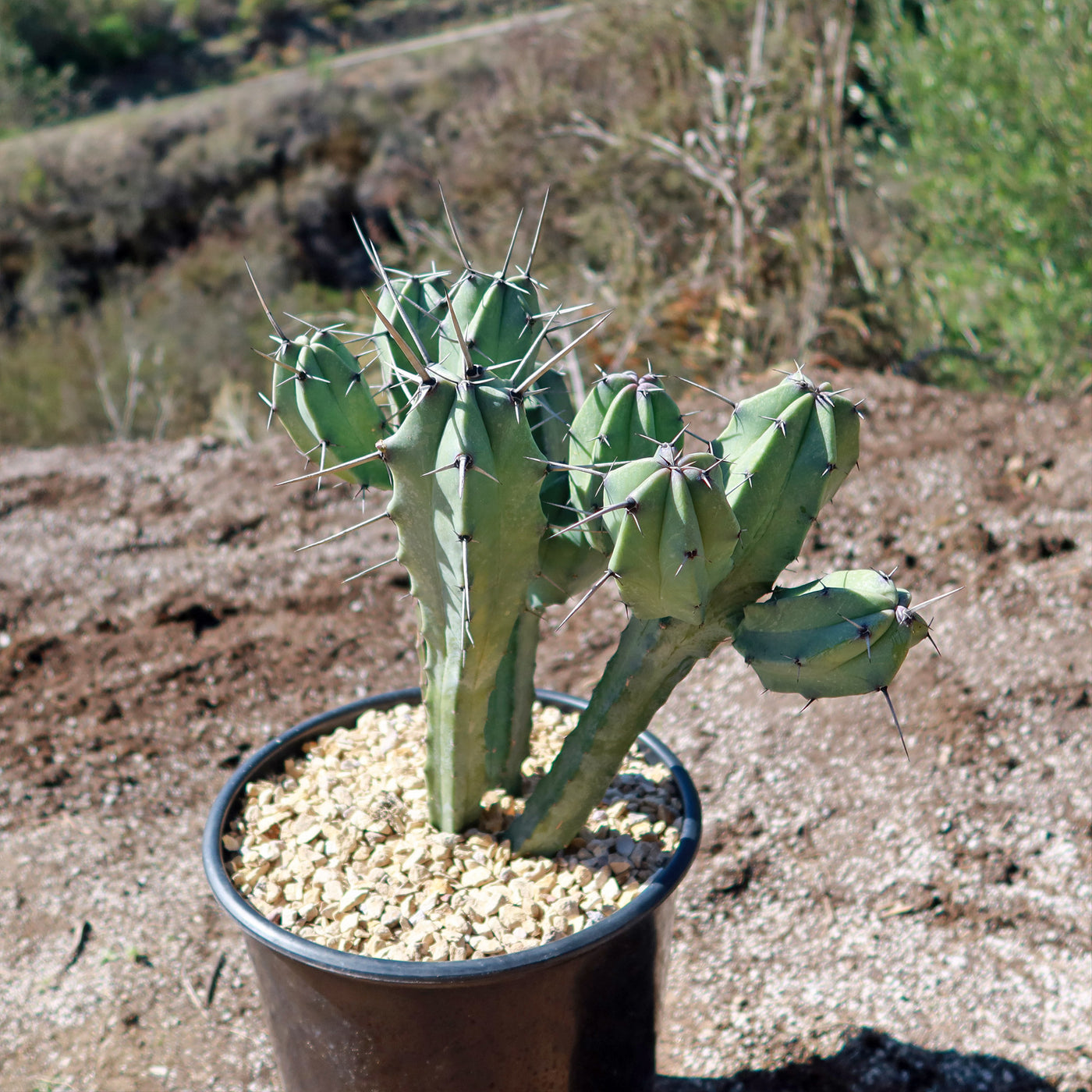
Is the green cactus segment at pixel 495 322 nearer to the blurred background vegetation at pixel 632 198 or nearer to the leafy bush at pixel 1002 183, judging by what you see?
the blurred background vegetation at pixel 632 198

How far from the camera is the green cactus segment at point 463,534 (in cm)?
125

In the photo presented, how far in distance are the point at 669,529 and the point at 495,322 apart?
1.77 ft

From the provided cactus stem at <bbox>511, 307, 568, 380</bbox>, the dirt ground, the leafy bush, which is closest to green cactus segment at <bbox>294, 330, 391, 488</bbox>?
cactus stem at <bbox>511, 307, 568, 380</bbox>

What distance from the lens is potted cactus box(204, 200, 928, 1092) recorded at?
1248mm

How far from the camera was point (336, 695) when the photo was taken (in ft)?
9.87

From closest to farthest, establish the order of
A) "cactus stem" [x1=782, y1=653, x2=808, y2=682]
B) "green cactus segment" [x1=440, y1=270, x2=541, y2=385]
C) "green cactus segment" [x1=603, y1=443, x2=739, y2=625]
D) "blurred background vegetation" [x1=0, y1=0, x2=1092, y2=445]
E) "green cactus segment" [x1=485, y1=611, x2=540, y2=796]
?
"green cactus segment" [x1=603, y1=443, x2=739, y2=625] → "cactus stem" [x1=782, y1=653, x2=808, y2=682] → "green cactus segment" [x1=440, y1=270, x2=541, y2=385] → "green cactus segment" [x1=485, y1=611, x2=540, y2=796] → "blurred background vegetation" [x1=0, y1=0, x2=1092, y2=445]

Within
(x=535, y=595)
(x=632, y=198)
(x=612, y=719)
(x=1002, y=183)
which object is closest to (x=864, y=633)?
(x=612, y=719)

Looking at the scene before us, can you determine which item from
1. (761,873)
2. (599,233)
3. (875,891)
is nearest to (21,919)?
(761,873)

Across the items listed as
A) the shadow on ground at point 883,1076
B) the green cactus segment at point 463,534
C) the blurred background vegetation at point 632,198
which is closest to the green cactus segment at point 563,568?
the green cactus segment at point 463,534

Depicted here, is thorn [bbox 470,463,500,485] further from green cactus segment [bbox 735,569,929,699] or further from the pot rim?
the pot rim

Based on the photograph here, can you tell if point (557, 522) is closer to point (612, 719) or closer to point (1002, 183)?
point (612, 719)

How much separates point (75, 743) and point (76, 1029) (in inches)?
37.3

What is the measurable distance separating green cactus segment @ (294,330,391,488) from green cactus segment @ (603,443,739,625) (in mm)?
508

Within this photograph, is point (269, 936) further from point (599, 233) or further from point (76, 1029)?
point (599, 233)
